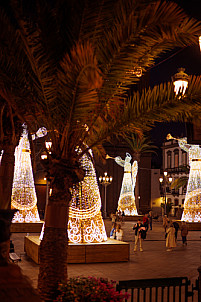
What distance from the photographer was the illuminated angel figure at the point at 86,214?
1191 cm

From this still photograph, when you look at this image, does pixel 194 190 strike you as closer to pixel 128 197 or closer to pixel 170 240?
pixel 128 197

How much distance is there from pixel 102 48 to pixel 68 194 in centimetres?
248

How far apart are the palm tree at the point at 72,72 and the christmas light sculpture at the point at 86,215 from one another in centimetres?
542

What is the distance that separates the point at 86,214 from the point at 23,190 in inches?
401

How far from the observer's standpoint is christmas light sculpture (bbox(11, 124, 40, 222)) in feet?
69.8

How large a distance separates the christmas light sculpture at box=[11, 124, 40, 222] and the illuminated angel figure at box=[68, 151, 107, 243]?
9849 millimetres

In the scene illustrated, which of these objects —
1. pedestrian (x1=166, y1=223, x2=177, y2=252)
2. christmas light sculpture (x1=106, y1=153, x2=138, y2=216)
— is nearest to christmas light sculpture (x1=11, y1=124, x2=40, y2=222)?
pedestrian (x1=166, y1=223, x2=177, y2=252)

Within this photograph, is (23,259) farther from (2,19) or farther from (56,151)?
(2,19)

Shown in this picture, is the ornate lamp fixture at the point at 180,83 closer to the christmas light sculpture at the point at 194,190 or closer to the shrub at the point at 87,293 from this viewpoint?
the shrub at the point at 87,293

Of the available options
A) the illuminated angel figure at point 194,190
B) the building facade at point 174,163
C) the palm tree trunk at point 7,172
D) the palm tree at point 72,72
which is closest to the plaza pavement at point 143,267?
the palm tree trunk at point 7,172

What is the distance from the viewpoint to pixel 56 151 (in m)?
6.32

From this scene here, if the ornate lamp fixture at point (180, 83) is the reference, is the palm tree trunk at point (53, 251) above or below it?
A: below

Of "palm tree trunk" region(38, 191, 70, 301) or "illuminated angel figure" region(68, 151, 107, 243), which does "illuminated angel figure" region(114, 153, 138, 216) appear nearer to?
"illuminated angel figure" region(68, 151, 107, 243)

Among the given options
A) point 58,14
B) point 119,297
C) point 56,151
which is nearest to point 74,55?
point 58,14
